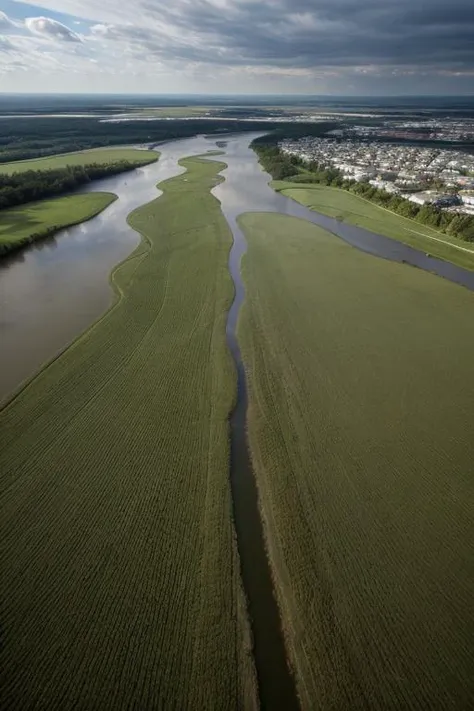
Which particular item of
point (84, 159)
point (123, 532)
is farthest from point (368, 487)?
point (84, 159)

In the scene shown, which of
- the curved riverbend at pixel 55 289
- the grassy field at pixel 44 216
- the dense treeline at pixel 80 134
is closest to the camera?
the curved riverbend at pixel 55 289

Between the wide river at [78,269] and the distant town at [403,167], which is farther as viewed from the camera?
the distant town at [403,167]

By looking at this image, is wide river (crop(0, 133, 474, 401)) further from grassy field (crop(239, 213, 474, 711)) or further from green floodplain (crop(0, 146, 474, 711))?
grassy field (crop(239, 213, 474, 711))

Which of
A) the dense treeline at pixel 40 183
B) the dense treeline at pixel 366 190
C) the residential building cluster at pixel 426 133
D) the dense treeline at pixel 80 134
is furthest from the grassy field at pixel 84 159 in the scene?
the residential building cluster at pixel 426 133

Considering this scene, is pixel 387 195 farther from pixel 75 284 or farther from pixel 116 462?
pixel 116 462

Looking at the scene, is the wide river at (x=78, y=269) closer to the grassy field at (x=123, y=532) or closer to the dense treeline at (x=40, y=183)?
the grassy field at (x=123, y=532)

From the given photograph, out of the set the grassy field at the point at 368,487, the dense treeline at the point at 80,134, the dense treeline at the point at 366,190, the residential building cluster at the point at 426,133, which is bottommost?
the residential building cluster at the point at 426,133

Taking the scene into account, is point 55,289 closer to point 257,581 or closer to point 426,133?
point 257,581
